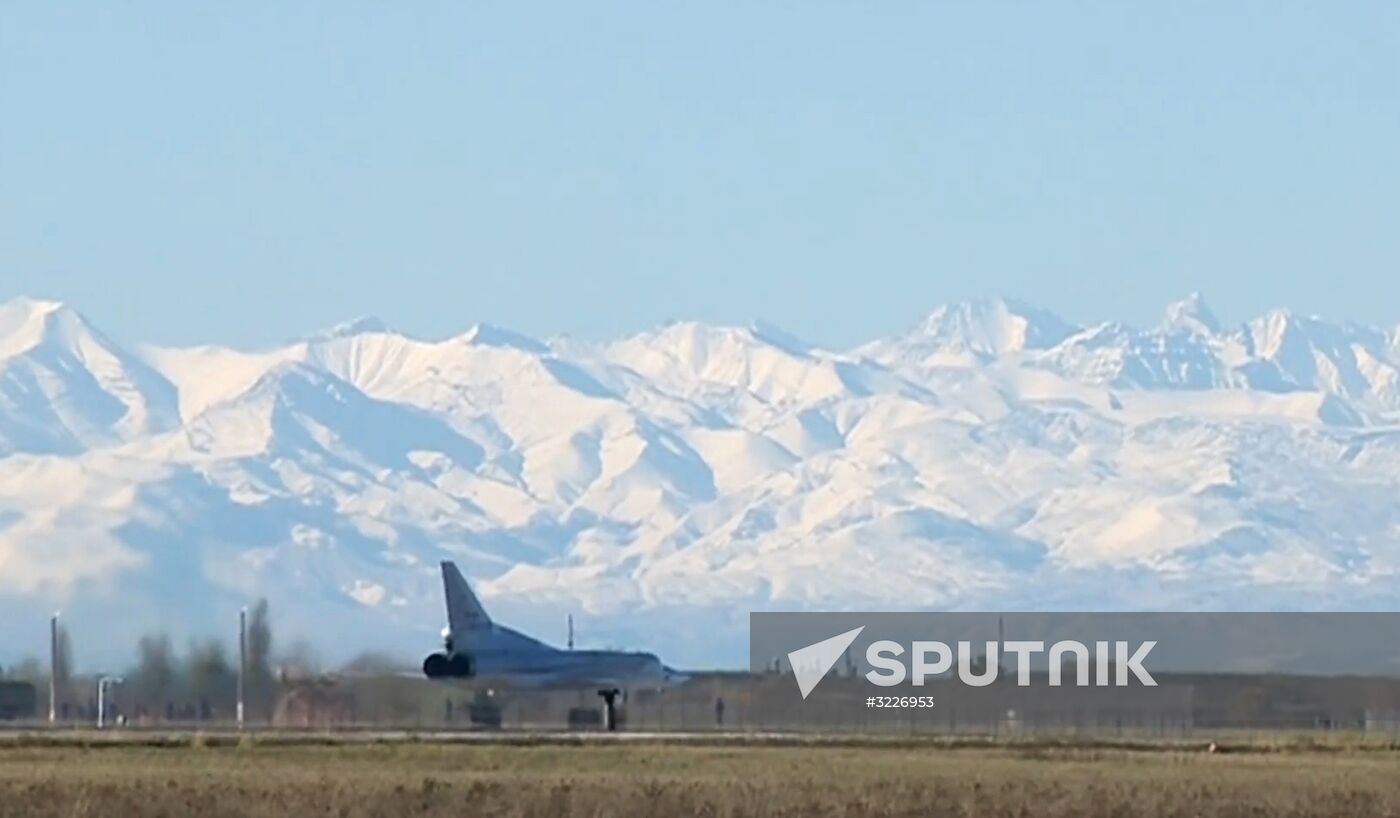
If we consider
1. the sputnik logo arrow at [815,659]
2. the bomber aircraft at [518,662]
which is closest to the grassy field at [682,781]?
the bomber aircraft at [518,662]

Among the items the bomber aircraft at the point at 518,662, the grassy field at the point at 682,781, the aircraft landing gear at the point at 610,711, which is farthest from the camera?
the bomber aircraft at the point at 518,662

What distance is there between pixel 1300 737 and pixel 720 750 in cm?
2550

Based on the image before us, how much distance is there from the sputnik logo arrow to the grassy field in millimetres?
53330

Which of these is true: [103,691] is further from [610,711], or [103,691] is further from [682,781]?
[682,781]

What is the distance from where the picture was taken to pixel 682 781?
7969 centimetres

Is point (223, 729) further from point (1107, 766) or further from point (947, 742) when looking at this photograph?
point (1107, 766)

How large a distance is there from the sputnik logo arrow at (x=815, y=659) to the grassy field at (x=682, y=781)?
53.3m

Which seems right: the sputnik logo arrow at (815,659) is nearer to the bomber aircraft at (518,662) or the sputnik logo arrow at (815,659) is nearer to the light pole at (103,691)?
the bomber aircraft at (518,662)

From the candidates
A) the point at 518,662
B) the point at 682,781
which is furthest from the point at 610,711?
the point at 682,781

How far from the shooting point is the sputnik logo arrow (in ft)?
506

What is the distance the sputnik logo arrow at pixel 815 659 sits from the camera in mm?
154250

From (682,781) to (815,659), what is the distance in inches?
3115

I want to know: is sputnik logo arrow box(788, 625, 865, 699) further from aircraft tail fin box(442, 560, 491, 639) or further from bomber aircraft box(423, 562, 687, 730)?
aircraft tail fin box(442, 560, 491, 639)

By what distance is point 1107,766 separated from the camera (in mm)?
89562
